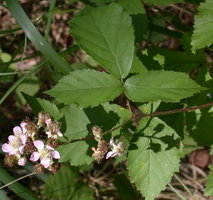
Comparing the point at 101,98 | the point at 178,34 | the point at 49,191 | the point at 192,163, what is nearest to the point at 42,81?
the point at 49,191

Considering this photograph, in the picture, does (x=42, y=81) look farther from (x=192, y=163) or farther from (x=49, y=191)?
(x=192, y=163)

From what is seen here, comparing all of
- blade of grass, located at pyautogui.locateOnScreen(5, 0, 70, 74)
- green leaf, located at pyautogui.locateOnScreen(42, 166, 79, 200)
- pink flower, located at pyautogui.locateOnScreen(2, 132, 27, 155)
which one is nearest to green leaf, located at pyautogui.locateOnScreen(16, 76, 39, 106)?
green leaf, located at pyautogui.locateOnScreen(42, 166, 79, 200)

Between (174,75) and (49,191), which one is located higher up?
(174,75)

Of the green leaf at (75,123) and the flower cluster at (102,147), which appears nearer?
the flower cluster at (102,147)

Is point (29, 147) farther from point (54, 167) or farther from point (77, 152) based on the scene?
point (77, 152)

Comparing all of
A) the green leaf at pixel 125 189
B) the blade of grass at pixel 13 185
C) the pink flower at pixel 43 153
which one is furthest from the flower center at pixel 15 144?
the green leaf at pixel 125 189

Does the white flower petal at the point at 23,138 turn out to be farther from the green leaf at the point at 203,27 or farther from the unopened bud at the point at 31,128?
the green leaf at the point at 203,27

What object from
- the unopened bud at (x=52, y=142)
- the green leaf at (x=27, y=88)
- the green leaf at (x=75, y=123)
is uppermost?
the unopened bud at (x=52, y=142)
